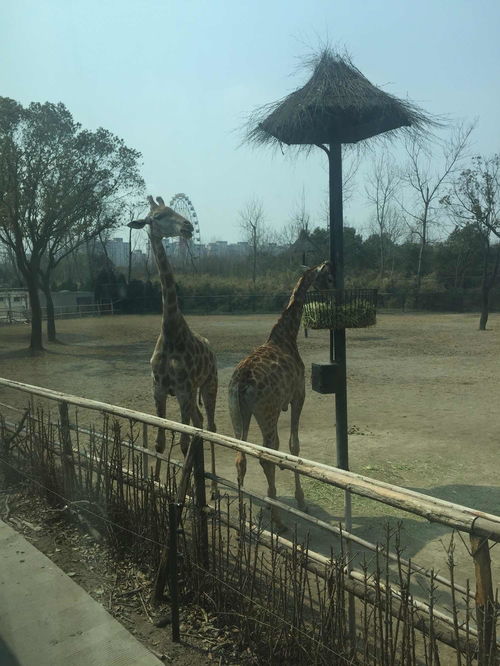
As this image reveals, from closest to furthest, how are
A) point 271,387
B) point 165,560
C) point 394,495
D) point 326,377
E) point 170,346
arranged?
point 394,495 → point 165,560 → point 271,387 → point 170,346 → point 326,377

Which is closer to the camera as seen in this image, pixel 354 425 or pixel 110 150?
pixel 354 425

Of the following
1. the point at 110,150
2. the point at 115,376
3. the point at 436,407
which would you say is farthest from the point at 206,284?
the point at 436,407

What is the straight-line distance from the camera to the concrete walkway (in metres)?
3.03

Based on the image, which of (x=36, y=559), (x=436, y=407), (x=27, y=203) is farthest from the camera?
(x=27, y=203)

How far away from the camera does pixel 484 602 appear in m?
2.21

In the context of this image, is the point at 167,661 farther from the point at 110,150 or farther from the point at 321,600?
the point at 110,150

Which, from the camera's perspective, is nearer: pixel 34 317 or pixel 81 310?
pixel 34 317

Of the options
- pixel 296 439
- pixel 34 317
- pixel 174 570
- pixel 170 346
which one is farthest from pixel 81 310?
pixel 174 570

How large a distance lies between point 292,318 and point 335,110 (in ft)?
6.47

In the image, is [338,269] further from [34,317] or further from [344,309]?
[34,317]

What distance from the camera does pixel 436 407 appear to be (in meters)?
9.18

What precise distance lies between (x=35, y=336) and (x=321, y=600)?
16657 millimetres

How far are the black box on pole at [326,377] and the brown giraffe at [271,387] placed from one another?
19 centimetres

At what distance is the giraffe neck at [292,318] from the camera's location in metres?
6.05
